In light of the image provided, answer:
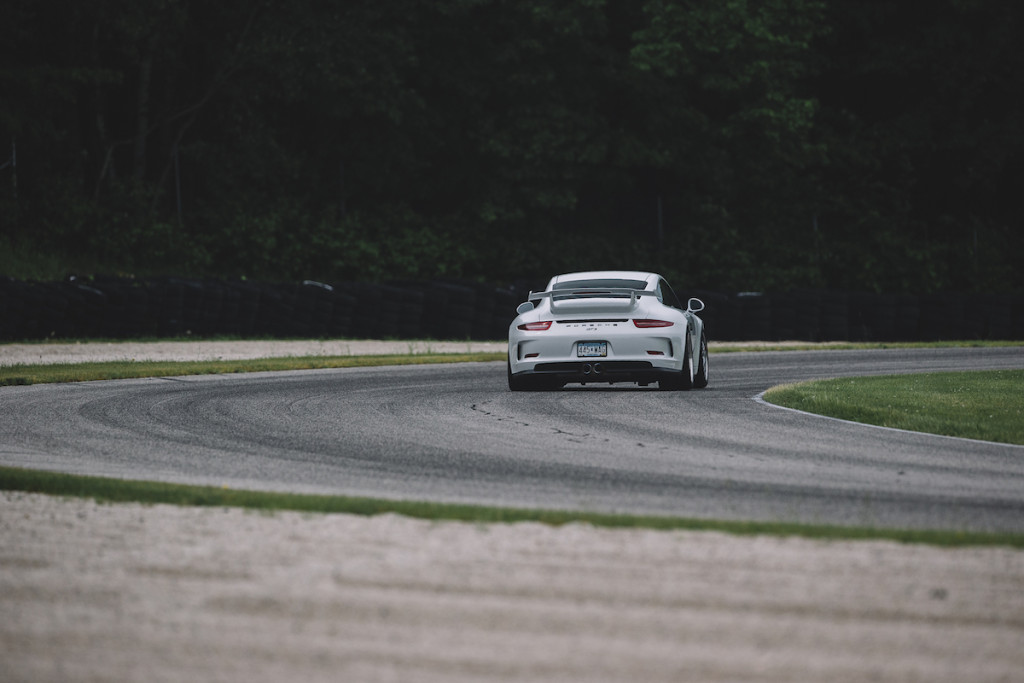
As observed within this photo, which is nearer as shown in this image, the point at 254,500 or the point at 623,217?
the point at 254,500

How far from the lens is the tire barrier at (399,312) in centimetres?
2706

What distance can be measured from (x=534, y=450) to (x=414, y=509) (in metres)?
3.05

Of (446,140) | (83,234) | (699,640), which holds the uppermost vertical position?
(446,140)

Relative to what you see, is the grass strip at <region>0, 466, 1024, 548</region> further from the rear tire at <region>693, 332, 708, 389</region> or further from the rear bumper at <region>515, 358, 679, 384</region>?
the rear tire at <region>693, 332, 708, 389</region>

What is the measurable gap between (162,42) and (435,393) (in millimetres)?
27852

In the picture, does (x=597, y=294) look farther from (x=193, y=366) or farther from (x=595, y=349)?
(x=193, y=366)

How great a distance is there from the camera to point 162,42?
131ft

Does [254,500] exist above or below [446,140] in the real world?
below

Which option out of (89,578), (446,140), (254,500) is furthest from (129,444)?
(446,140)

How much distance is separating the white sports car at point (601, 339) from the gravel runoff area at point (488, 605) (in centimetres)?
814

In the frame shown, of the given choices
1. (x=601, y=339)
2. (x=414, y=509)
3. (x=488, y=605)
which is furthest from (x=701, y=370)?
(x=488, y=605)

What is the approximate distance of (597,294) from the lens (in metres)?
15.3

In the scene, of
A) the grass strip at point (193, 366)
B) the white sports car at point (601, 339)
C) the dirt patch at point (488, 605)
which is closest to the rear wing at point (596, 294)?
the white sports car at point (601, 339)

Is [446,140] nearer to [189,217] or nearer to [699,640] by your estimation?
[189,217]
